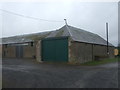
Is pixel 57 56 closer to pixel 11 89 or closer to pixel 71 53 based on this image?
pixel 71 53

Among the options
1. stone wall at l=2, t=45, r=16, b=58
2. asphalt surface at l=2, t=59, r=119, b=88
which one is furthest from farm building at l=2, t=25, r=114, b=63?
stone wall at l=2, t=45, r=16, b=58

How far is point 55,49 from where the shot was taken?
23.3m

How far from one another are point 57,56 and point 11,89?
15.7 m

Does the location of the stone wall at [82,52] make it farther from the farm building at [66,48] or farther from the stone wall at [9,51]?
the stone wall at [9,51]

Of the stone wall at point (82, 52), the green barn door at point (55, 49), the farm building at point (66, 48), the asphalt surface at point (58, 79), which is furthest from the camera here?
the green barn door at point (55, 49)

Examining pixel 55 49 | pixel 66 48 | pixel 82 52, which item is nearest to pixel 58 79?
pixel 66 48

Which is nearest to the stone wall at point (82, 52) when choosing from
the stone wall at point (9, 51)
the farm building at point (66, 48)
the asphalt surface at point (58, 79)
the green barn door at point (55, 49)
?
the farm building at point (66, 48)

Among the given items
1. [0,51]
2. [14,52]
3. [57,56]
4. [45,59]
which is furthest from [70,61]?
[0,51]

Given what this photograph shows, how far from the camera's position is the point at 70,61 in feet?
69.4

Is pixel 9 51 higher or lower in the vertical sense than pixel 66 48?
lower

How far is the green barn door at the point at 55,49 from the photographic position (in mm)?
22125

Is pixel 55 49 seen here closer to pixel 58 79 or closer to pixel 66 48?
pixel 66 48

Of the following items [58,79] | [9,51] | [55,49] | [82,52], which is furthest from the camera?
[9,51]

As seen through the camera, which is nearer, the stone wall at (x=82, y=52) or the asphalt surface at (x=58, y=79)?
the asphalt surface at (x=58, y=79)
